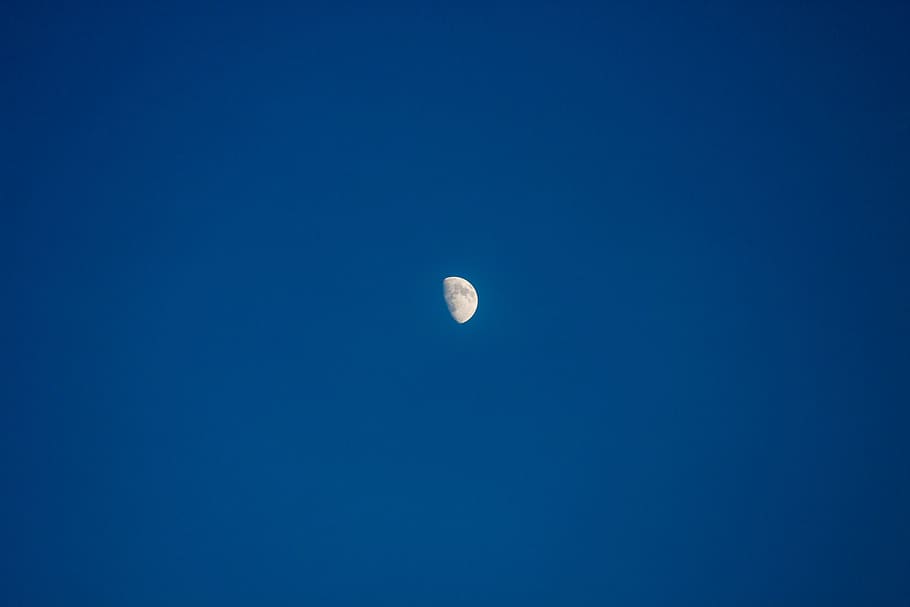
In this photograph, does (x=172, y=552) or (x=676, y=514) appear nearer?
(x=172, y=552)

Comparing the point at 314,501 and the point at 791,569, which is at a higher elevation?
the point at 314,501

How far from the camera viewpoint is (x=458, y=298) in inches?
105

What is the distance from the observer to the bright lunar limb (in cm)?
268

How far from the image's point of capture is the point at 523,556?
2.76 meters

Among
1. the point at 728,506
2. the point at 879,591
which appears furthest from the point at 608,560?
the point at 879,591

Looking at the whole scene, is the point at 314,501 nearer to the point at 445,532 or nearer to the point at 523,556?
the point at 445,532

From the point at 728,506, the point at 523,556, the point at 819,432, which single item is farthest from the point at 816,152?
the point at 523,556

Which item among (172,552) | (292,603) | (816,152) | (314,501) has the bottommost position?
(292,603)

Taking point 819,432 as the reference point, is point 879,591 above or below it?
below

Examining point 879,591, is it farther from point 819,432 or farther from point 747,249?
point 747,249

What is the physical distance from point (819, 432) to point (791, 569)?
0.71m

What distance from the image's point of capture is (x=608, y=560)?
2789 mm

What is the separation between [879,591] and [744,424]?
1.16 meters

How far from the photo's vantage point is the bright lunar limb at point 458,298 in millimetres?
2678
